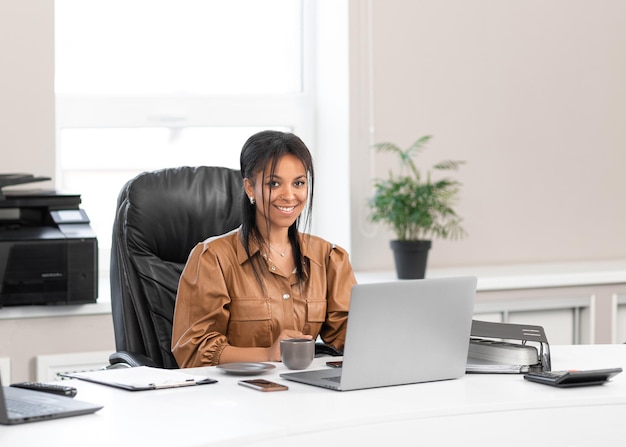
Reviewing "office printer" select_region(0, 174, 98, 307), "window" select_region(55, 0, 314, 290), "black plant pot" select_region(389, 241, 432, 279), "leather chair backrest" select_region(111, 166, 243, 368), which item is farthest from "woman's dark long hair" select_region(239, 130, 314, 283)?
"window" select_region(55, 0, 314, 290)

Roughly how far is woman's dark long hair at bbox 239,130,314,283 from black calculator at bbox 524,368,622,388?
68 cm

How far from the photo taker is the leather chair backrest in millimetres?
2443

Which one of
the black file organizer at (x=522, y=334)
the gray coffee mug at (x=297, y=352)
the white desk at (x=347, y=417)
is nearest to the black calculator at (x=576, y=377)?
the white desk at (x=347, y=417)

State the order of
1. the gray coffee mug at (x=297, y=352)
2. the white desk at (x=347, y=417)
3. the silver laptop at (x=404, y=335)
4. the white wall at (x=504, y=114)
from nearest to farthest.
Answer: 1. the white desk at (x=347, y=417)
2. the silver laptop at (x=404, y=335)
3. the gray coffee mug at (x=297, y=352)
4. the white wall at (x=504, y=114)

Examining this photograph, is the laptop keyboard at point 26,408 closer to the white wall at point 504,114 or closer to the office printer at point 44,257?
the office printer at point 44,257

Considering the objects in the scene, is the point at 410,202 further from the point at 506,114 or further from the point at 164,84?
the point at 164,84

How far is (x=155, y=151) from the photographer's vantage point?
3.79m

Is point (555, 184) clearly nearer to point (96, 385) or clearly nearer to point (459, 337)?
point (459, 337)

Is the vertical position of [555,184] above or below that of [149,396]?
above

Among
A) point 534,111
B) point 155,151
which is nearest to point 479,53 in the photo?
point 534,111

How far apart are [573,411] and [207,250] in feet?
3.02

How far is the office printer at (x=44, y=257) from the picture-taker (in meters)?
2.87

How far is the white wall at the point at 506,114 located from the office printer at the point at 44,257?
1.23 meters

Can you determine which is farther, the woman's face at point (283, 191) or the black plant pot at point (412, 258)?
the black plant pot at point (412, 258)
